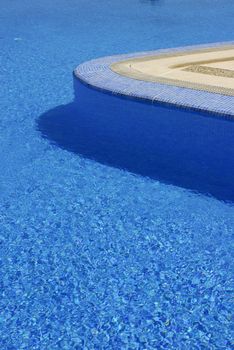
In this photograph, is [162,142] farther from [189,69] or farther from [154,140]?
[189,69]

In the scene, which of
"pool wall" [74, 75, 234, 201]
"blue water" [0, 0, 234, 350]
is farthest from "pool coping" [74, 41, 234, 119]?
"blue water" [0, 0, 234, 350]

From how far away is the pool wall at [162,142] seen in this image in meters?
5.29

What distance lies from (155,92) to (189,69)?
141 cm

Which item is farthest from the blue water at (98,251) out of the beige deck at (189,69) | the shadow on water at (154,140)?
the beige deck at (189,69)

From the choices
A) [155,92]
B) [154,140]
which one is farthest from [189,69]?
[154,140]

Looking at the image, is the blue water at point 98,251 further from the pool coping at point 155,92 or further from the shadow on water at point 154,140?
the pool coping at point 155,92

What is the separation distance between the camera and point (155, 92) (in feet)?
18.9

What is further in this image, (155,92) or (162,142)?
(162,142)

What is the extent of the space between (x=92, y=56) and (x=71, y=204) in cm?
599

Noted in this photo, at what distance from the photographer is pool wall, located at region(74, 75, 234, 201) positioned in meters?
5.29

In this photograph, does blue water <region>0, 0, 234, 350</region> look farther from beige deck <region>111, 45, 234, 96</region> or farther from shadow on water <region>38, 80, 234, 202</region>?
beige deck <region>111, 45, 234, 96</region>

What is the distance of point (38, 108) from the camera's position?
7.27 metres

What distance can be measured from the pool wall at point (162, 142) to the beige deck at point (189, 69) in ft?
1.82

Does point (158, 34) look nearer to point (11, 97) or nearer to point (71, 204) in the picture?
point (11, 97)
